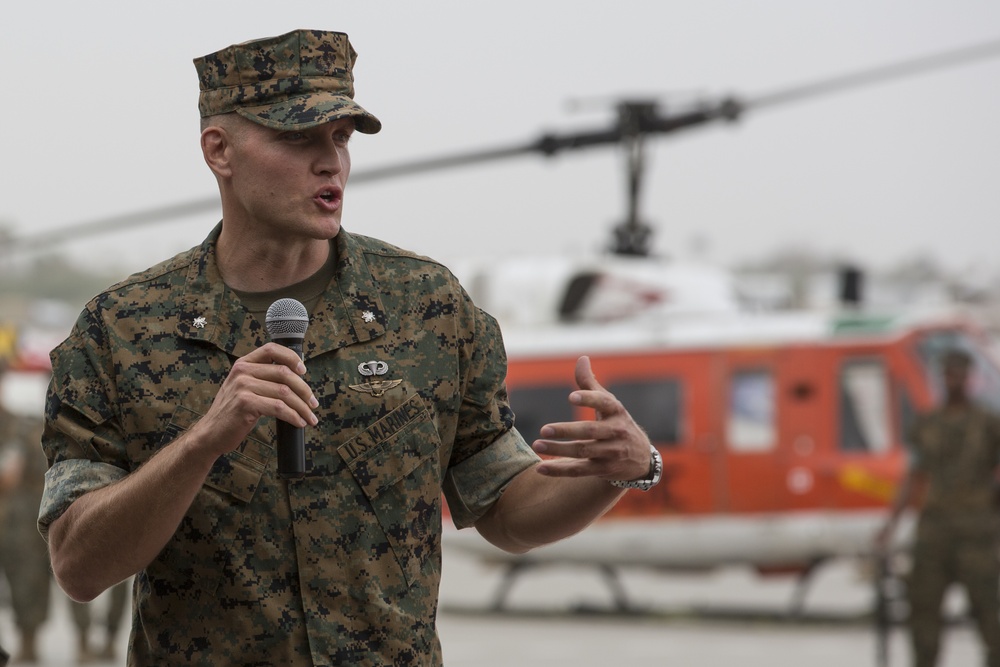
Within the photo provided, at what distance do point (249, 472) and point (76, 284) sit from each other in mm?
73798

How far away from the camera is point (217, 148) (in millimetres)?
3012

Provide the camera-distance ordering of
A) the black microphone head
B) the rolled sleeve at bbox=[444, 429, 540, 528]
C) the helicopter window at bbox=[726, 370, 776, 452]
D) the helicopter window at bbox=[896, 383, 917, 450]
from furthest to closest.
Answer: the helicopter window at bbox=[726, 370, 776, 452] < the helicopter window at bbox=[896, 383, 917, 450] < the rolled sleeve at bbox=[444, 429, 540, 528] < the black microphone head

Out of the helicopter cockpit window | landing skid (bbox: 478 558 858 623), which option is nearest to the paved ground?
landing skid (bbox: 478 558 858 623)

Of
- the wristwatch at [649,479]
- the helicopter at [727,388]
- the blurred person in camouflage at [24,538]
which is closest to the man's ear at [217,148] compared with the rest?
the wristwatch at [649,479]

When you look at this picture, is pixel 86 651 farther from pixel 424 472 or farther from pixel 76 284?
pixel 76 284

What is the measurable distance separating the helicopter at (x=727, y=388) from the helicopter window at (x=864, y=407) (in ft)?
0.04

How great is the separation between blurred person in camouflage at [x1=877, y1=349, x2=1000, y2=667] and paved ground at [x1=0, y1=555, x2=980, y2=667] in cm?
158

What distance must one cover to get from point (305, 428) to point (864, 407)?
35.1ft

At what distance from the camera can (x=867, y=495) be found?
12.8 m

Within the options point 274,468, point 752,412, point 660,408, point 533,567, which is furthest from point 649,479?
point 533,567

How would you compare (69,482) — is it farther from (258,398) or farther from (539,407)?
(539,407)

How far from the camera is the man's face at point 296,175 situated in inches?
113

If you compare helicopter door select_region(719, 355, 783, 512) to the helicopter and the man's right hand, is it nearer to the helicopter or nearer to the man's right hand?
the helicopter

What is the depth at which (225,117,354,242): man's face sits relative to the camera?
9.46ft
